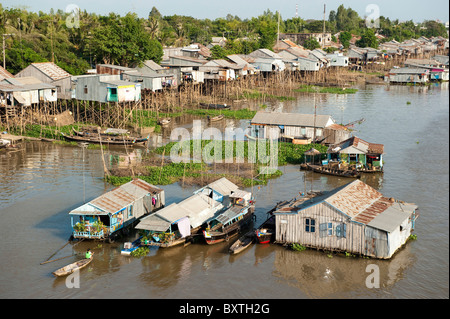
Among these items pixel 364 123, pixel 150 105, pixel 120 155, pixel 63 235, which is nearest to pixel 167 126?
pixel 150 105

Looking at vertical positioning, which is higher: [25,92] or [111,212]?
[25,92]

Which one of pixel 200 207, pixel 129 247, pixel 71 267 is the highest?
pixel 200 207

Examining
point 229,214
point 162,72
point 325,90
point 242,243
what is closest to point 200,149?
point 229,214

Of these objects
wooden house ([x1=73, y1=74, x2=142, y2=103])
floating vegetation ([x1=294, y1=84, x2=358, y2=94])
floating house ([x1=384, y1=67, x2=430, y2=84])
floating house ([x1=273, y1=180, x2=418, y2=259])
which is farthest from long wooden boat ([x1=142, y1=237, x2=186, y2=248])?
floating house ([x1=384, y1=67, x2=430, y2=84])

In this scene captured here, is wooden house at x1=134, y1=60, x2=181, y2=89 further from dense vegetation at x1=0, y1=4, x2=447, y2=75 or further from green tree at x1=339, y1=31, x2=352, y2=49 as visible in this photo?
green tree at x1=339, y1=31, x2=352, y2=49

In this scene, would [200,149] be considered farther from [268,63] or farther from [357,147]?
[268,63]

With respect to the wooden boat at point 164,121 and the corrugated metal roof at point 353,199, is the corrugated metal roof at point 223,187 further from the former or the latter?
the wooden boat at point 164,121

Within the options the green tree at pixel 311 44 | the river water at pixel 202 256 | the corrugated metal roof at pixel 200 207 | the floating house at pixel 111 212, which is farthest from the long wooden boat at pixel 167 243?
the green tree at pixel 311 44

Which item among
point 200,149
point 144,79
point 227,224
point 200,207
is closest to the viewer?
point 227,224
